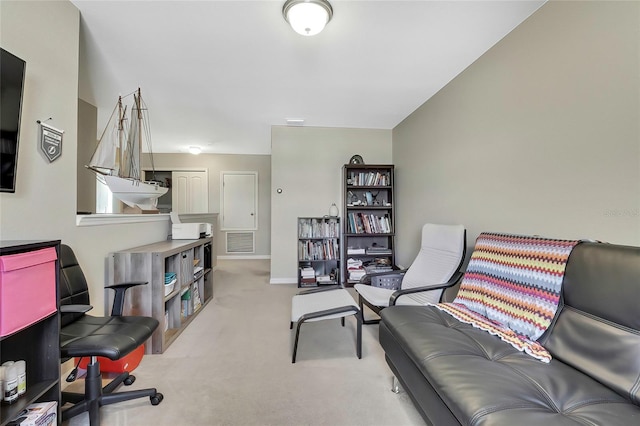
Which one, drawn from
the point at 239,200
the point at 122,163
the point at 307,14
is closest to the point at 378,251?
the point at 307,14

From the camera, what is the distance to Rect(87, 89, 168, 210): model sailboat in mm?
2141

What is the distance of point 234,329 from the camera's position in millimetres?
2523

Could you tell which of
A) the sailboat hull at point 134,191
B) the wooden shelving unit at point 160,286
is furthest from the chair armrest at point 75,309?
the sailboat hull at point 134,191

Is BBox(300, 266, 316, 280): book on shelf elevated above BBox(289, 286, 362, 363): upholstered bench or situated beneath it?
situated beneath

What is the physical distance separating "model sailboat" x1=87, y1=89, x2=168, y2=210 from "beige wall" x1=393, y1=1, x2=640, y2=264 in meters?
3.05

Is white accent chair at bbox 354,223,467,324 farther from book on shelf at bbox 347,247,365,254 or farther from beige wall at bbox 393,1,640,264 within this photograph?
book on shelf at bbox 347,247,365,254

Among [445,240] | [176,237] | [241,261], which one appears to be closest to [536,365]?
[445,240]

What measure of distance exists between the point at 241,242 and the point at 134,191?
4.21m

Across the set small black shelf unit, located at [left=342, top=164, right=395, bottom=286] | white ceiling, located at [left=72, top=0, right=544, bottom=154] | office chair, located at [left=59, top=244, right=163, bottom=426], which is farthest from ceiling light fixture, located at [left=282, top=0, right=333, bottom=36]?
small black shelf unit, located at [left=342, top=164, right=395, bottom=286]

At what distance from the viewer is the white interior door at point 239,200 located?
253 inches

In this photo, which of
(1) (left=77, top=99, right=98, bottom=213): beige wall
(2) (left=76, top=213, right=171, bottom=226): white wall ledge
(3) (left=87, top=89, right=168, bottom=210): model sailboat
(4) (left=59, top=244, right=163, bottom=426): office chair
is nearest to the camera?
(4) (left=59, top=244, right=163, bottom=426): office chair

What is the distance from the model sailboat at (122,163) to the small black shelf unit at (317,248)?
2.02 m

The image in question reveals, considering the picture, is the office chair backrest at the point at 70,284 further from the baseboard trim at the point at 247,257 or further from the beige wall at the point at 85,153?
the baseboard trim at the point at 247,257

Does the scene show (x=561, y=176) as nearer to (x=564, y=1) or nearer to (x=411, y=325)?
(x=564, y=1)
